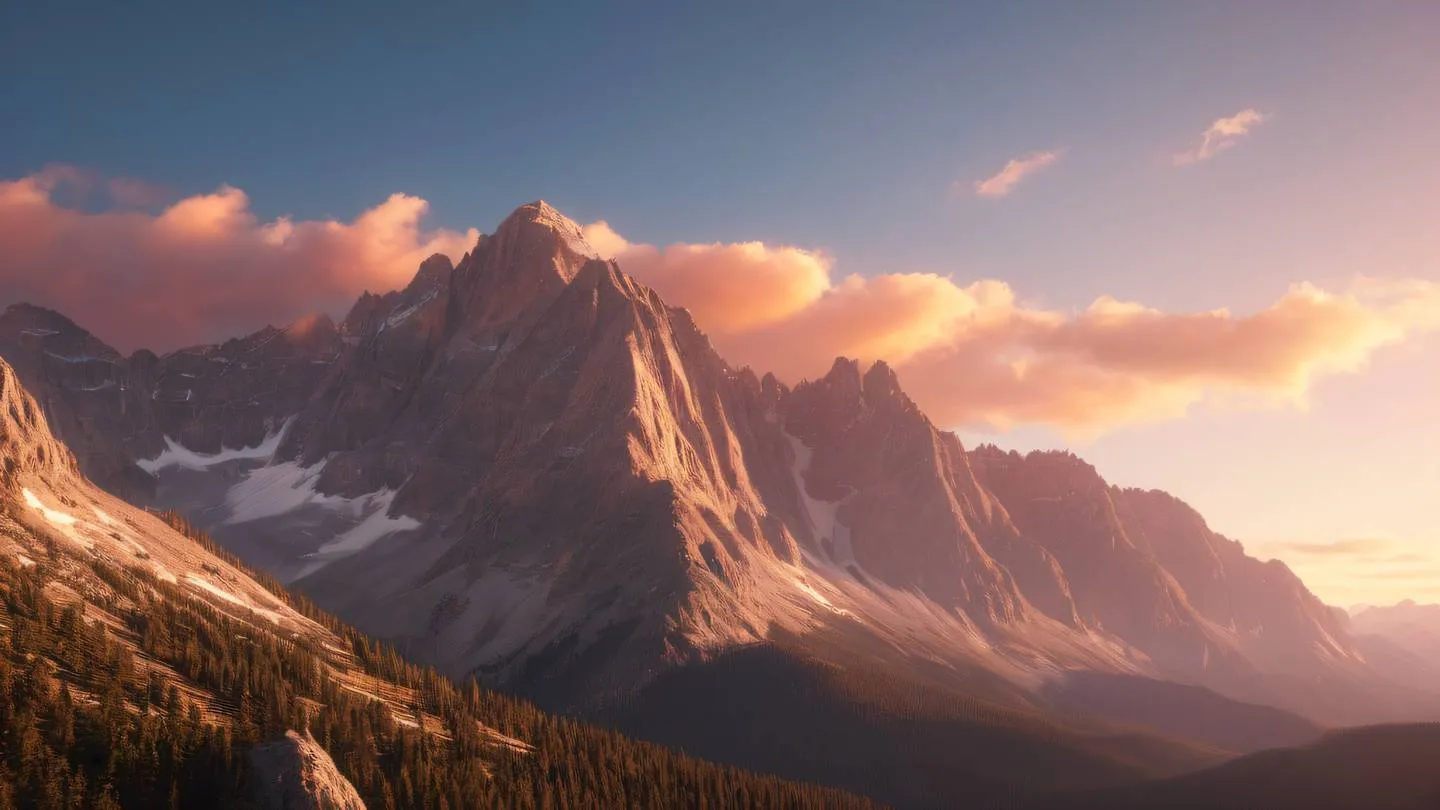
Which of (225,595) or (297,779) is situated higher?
(225,595)

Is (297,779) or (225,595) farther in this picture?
(225,595)

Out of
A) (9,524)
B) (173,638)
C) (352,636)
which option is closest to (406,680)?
(352,636)

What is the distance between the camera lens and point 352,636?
186m

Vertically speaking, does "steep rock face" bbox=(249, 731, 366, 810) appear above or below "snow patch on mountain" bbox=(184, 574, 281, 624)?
below

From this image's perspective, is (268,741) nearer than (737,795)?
Yes

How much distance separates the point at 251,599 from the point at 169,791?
88692 millimetres

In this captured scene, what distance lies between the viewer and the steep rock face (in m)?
90.1

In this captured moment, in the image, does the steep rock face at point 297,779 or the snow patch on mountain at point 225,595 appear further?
the snow patch on mountain at point 225,595

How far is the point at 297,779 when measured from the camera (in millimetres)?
90875

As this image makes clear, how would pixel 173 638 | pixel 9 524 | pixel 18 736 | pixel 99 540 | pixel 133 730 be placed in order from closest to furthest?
1. pixel 18 736
2. pixel 133 730
3. pixel 173 638
4. pixel 9 524
5. pixel 99 540

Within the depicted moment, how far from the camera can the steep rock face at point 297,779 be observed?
296 ft

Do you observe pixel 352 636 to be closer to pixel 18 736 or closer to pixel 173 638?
pixel 173 638

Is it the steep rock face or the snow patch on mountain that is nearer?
the steep rock face

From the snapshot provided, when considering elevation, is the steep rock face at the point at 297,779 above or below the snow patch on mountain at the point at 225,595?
below
